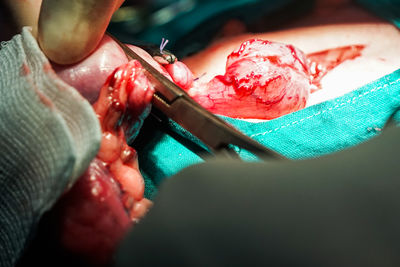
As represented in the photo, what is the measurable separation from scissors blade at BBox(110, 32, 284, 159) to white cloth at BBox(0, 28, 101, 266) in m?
0.21

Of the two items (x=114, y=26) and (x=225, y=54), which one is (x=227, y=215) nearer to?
(x=225, y=54)

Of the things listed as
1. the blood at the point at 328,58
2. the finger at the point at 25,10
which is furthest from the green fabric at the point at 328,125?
the finger at the point at 25,10

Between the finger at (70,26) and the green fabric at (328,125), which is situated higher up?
the finger at (70,26)

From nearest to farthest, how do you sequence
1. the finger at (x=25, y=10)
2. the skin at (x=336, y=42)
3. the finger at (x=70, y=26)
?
the finger at (x=70, y=26) → the finger at (x=25, y=10) → the skin at (x=336, y=42)

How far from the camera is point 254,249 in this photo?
451mm

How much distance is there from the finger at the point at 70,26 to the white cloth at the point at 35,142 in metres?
0.04

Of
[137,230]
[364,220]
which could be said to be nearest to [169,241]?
[137,230]

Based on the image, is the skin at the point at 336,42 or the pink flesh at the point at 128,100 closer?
the pink flesh at the point at 128,100

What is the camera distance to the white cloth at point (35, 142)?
60cm

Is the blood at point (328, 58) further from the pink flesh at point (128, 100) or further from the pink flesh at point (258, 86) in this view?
the pink flesh at point (258, 86)

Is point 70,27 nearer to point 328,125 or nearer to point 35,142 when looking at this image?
point 35,142

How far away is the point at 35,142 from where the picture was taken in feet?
2.14

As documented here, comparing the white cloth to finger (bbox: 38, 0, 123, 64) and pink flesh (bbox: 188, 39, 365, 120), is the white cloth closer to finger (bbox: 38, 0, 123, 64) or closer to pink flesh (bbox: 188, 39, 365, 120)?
finger (bbox: 38, 0, 123, 64)

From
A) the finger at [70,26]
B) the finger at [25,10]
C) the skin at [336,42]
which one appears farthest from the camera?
the skin at [336,42]
